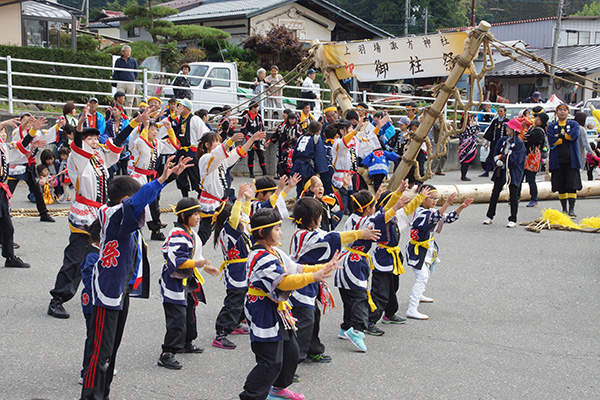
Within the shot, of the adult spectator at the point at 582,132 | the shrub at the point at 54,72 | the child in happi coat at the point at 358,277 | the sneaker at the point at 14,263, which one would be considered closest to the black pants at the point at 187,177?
the sneaker at the point at 14,263

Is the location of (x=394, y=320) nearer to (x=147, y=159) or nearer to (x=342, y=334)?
(x=342, y=334)

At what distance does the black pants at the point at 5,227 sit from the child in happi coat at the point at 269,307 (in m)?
4.40

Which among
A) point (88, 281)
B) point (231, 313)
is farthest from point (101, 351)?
point (231, 313)

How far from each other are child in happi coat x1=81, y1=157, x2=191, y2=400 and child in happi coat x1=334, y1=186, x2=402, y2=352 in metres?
1.96

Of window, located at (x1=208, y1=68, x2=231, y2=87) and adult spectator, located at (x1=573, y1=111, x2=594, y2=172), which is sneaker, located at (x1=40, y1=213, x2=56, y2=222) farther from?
adult spectator, located at (x1=573, y1=111, x2=594, y2=172)

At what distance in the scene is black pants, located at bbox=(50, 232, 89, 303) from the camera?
6262 millimetres

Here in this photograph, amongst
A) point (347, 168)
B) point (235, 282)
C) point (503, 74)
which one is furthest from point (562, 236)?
point (503, 74)

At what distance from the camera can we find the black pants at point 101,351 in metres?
4.22

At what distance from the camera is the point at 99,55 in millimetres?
17188

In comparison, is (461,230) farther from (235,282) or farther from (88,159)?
(88,159)

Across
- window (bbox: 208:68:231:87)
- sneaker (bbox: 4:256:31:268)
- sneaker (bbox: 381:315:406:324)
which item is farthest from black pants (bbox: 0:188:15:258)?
window (bbox: 208:68:231:87)

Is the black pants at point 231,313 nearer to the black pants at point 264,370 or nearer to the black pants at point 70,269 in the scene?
the black pants at point 264,370

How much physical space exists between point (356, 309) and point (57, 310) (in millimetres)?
2905

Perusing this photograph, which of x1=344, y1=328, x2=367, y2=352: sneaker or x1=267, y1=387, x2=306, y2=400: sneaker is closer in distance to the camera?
x1=267, y1=387, x2=306, y2=400: sneaker
